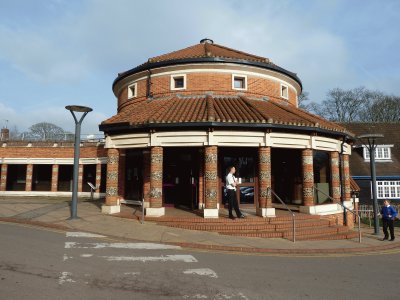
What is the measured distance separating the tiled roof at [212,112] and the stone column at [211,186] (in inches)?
49.3

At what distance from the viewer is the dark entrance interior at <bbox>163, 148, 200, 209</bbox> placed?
14.0 meters

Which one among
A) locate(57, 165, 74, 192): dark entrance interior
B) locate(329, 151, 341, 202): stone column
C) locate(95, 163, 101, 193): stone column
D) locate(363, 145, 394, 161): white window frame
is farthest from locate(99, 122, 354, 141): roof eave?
locate(363, 145, 394, 161): white window frame

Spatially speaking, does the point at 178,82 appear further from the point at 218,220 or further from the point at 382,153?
the point at 382,153

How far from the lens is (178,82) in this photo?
50.6 ft

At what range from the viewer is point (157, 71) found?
15.3 meters

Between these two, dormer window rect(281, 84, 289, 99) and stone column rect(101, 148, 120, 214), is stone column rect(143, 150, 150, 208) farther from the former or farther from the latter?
dormer window rect(281, 84, 289, 99)

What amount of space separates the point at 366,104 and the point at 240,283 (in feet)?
146

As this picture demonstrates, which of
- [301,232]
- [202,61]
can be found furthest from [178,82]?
[301,232]

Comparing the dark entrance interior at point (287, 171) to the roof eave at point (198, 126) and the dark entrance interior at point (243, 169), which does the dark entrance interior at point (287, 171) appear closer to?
the dark entrance interior at point (243, 169)

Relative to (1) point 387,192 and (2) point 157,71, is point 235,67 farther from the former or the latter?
(1) point 387,192

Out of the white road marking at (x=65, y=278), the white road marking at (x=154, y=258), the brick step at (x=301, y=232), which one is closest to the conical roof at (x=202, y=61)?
the brick step at (x=301, y=232)

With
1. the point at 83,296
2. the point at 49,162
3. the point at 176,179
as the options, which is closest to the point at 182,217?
the point at 176,179

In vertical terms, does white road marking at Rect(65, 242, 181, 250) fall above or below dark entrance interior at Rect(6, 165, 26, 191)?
below

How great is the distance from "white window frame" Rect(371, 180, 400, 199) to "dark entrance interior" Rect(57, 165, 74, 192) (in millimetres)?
24832
